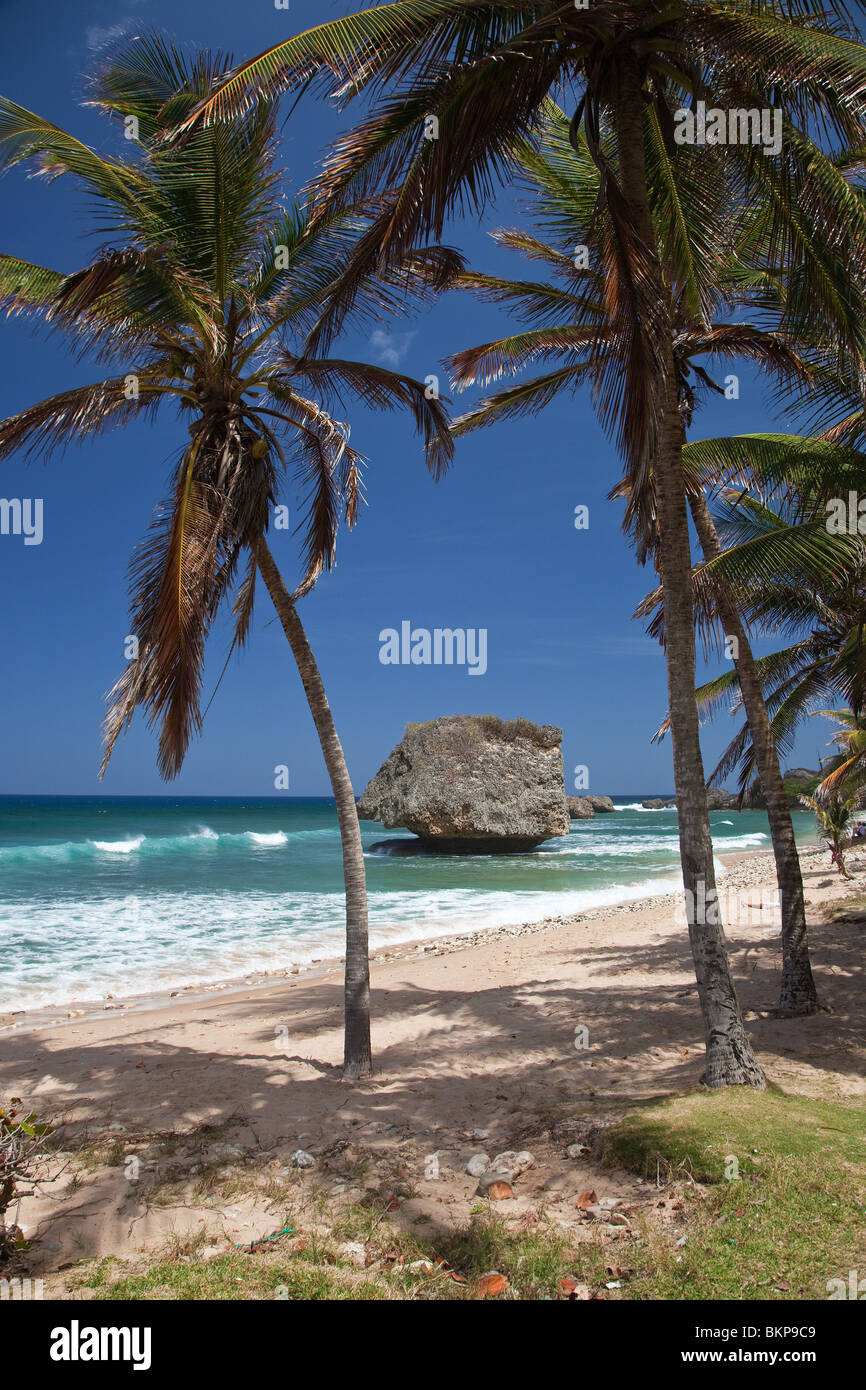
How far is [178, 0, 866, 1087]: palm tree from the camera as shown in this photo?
505 centimetres

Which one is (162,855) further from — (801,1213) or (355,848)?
(801,1213)

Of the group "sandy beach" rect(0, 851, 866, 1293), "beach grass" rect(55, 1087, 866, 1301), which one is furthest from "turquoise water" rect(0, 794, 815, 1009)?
"beach grass" rect(55, 1087, 866, 1301)

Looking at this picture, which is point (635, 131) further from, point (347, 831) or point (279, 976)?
point (279, 976)

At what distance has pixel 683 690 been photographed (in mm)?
5684

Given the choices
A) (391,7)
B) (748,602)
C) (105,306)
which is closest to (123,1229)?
(105,306)

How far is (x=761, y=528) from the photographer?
1003cm

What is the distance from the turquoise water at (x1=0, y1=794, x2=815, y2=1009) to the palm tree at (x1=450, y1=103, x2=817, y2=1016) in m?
9.52

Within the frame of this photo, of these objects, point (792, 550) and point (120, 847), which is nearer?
point (792, 550)

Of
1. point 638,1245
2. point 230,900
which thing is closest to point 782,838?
point 638,1245

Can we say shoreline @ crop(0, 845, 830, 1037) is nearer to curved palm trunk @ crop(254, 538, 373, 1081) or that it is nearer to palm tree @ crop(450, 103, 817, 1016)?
curved palm trunk @ crop(254, 538, 373, 1081)

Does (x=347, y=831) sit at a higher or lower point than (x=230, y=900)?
higher

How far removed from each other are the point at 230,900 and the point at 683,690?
1896cm

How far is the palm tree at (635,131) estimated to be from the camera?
5.05 m

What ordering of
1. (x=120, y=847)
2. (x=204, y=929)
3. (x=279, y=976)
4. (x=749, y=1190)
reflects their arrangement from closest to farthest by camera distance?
(x=749, y=1190) → (x=279, y=976) → (x=204, y=929) → (x=120, y=847)
